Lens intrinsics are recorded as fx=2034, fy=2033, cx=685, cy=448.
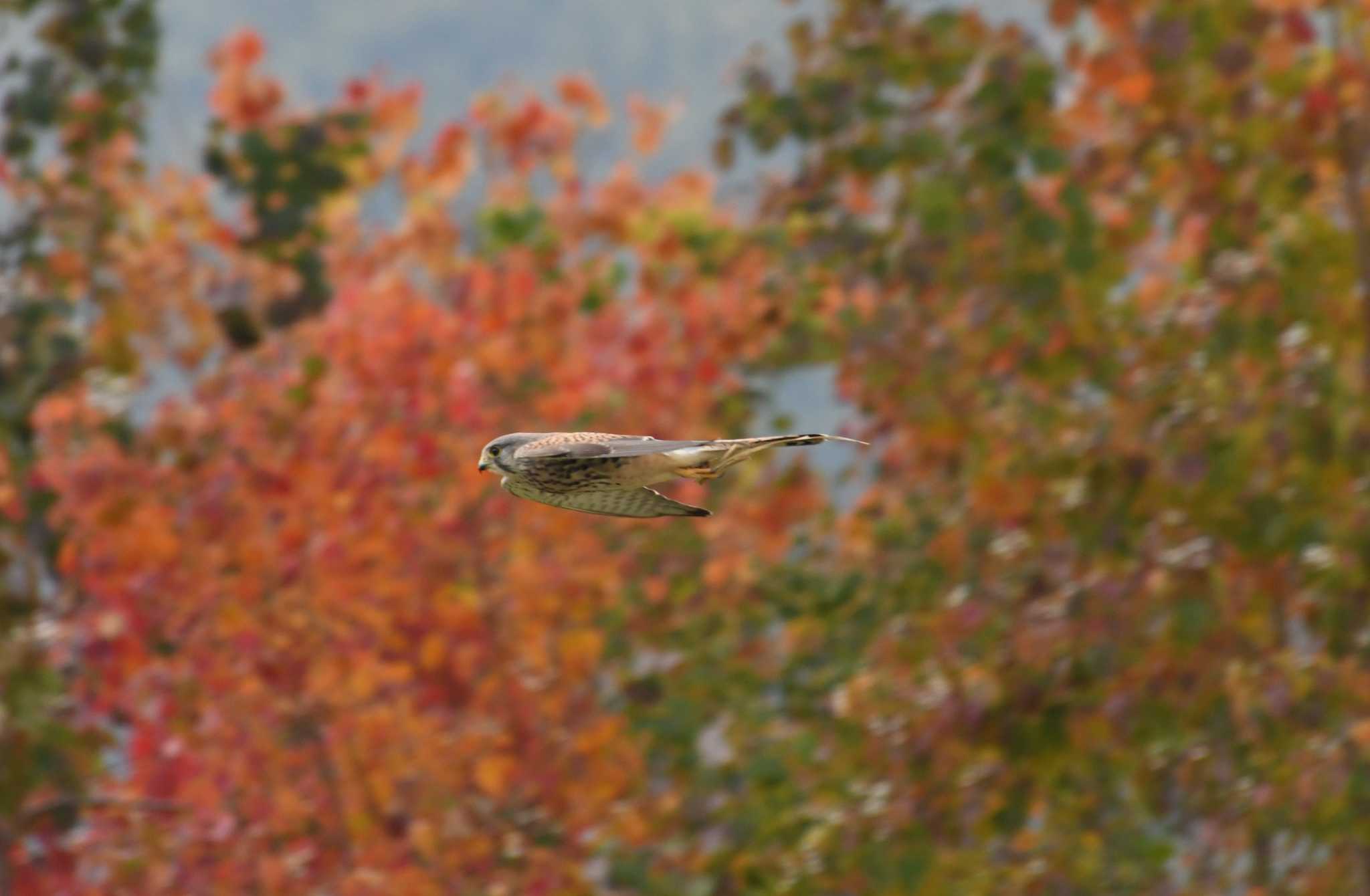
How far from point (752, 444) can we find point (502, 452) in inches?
18.5

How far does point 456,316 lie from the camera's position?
12383 millimetres

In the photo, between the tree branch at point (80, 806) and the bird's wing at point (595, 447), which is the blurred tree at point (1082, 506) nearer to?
the tree branch at point (80, 806)

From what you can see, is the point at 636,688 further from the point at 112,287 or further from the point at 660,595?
the point at 112,287

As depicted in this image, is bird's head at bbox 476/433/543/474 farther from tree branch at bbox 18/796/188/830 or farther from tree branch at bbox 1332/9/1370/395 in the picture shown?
tree branch at bbox 18/796/188/830

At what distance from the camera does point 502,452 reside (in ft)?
7.06

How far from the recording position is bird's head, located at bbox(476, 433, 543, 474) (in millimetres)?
2113

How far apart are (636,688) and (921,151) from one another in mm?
2532

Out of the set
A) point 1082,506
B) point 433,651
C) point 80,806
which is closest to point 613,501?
point 1082,506

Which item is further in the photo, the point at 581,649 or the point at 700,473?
the point at 581,649

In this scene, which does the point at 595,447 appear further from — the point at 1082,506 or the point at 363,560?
the point at 363,560

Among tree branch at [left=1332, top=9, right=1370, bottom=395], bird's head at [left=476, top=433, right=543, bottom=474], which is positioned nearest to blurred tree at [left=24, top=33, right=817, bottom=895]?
tree branch at [left=1332, top=9, right=1370, bottom=395]

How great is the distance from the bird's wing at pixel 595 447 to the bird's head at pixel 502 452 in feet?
0.04

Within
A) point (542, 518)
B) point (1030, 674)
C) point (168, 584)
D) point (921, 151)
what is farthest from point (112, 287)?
point (1030, 674)

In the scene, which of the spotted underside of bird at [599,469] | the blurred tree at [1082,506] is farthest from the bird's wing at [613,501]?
the blurred tree at [1082,506]
